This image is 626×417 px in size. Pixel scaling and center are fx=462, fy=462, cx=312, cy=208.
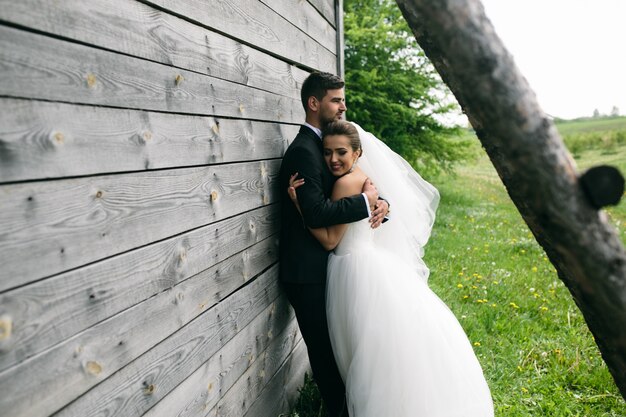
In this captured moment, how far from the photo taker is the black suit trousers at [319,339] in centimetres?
311

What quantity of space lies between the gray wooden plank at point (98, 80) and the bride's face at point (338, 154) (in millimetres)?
776

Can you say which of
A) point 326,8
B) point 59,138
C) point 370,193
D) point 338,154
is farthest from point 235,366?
point 326,8

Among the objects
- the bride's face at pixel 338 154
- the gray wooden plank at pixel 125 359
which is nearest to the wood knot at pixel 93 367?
the gray wooden plank at pixel 125 359

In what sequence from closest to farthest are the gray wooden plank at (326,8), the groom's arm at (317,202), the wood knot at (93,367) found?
the wood knot at (93,367)
the groom's arm at (317,202)
the gray wooden plank at (326,8)

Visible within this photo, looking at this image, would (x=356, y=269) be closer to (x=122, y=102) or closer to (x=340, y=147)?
(x=340, y=147)

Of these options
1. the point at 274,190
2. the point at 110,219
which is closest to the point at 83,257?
the point at 110,219

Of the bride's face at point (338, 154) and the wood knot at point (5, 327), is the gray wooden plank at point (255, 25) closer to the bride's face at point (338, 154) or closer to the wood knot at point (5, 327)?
the bride's face at point (338, 154)

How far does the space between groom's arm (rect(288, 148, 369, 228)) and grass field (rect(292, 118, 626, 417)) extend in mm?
1309

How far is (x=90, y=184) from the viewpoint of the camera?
1466mm

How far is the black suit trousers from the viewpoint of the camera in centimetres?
311

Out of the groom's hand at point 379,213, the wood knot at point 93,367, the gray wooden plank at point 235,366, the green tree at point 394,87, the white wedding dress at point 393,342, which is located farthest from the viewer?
the green tree at point 394,87

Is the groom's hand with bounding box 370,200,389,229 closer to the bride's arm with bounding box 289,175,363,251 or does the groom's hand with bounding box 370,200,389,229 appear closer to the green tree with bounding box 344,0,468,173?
the bride's arm with bounding box 289,175,363,251

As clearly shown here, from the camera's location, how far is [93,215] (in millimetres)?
1476

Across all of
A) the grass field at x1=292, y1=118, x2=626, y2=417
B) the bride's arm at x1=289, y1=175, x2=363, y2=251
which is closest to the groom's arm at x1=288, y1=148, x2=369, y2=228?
the bride's arm at x1=289, y1=175, x2=363, y2=251
